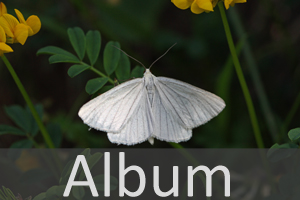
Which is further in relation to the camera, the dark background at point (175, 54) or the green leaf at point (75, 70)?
the dark background at point (175, 54)

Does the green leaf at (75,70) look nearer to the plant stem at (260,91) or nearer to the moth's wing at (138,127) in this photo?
the moth's wing at (138,127)

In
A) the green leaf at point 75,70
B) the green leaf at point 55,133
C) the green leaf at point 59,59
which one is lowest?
the green leaf at point 55,133

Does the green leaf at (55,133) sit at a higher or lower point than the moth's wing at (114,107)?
lower

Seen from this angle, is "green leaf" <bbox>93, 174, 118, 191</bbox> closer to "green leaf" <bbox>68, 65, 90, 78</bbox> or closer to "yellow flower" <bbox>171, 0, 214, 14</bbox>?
"green leaf" <bbox>68, 65, 90, 78</bbox>

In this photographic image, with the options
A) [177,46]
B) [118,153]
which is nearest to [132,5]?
[177,46]

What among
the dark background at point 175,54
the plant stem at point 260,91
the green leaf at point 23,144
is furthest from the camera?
the dark background at point 175,54

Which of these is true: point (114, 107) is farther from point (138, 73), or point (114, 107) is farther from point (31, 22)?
point (31, 22)

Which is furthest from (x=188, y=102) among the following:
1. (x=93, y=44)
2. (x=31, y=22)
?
(x=31, y=22)

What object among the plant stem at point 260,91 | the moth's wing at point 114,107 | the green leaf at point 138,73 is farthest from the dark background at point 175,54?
the moth's wing at point 114,107
